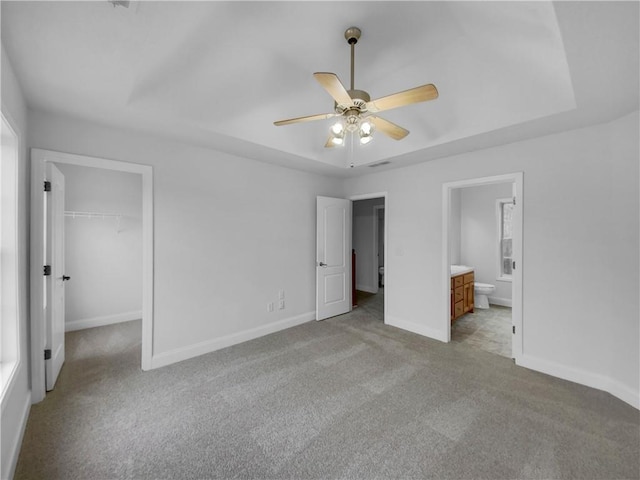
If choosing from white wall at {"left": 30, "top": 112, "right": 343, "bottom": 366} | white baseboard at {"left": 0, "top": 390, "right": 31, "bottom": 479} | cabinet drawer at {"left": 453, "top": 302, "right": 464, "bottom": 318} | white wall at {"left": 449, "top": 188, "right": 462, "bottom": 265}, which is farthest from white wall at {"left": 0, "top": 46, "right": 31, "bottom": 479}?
white wall at {"left": 449, "top": 188, "right": 462, "bottom": 265}

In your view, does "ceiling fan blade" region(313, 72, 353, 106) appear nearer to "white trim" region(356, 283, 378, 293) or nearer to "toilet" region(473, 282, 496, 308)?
"toilet" region(473, 282, 496, 308)

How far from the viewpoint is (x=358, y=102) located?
1.81 meters

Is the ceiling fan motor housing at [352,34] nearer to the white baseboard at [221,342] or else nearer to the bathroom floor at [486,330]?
the white baseboard at [221,342]

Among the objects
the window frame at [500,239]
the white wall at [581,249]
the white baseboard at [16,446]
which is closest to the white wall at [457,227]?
the window frame at [500,239]

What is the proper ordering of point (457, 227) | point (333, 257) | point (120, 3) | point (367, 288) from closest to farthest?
point (120, 3) → point (333, 257) → point (457, 227) → point (367, 288)

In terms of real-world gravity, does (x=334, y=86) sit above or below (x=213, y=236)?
above

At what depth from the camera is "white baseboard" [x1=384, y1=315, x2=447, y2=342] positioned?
3645 millimetres

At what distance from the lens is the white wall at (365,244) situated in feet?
21.7

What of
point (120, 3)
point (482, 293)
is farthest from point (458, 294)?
point (120, 3)

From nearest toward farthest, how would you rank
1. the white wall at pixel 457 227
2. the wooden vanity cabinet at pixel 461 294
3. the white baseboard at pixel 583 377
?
the white baseboard at pixel 583 377 < the wooden vanity cabinet at pixel 461 294 < the white wall at pixel 457 227

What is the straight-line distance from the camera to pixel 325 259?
4.47 metres

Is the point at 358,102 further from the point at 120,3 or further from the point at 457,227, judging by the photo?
the point at 457,227

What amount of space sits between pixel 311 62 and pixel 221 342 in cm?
314

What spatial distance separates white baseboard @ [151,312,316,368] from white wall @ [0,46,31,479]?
1001 mm
